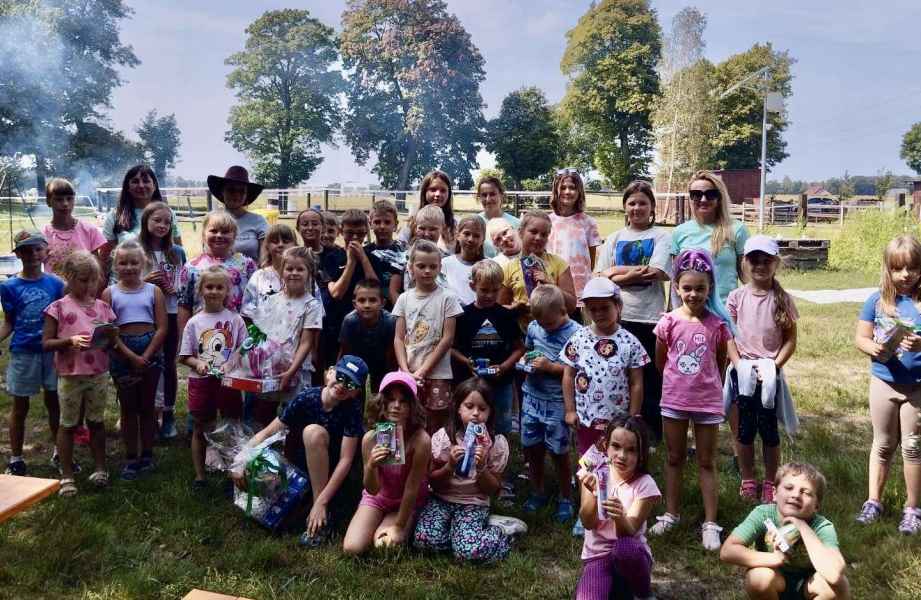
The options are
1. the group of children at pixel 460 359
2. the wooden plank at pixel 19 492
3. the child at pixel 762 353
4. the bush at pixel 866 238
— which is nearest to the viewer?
the wooden plank at pixel 19 492

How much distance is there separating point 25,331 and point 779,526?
4.32 m

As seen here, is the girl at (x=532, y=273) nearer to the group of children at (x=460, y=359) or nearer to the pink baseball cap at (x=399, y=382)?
the group of children at (x=460, y=359)

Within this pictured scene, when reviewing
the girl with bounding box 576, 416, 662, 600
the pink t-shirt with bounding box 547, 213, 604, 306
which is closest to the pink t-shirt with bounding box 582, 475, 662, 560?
the girl with bounding box 576, 416, 662, 600

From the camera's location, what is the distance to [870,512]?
12.2ft

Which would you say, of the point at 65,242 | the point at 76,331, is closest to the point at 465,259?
the point at 76,331

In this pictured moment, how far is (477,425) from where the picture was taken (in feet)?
11.6

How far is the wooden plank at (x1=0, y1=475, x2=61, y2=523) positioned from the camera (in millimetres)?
2521

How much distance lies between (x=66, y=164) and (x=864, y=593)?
115ft

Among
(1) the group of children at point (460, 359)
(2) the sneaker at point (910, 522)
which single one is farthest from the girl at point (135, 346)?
(2) the sneaker at point (910, 522)

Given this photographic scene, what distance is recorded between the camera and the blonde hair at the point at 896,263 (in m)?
3.57

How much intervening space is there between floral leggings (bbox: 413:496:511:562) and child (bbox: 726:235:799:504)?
1.55 meters

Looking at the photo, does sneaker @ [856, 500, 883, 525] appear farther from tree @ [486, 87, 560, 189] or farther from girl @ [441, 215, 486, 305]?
tree @ [486, 87, 560, 189]

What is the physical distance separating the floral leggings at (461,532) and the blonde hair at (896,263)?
2.38 metres

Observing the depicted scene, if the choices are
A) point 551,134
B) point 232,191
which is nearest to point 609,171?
point 551,134
